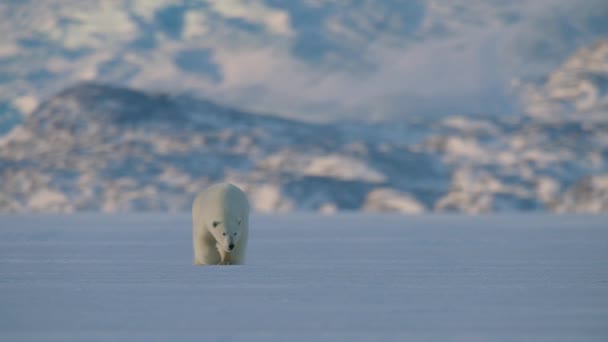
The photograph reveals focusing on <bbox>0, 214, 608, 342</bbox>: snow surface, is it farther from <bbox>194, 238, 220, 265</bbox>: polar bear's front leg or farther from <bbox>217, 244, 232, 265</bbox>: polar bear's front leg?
<bbox>217, 244, 232, 265</bbox>: polar bear's front leg

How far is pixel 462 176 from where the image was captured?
190m

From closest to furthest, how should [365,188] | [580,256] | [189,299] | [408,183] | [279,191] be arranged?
[189,299]
[580,256]
[279,191]
[365,188]
[408,183]

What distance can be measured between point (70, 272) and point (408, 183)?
182348 mm

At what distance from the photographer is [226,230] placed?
17.1 metres

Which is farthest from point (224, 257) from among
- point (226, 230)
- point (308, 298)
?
point (308, 298)

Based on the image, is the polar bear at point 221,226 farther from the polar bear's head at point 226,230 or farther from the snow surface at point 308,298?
the snow surface at point 308,298

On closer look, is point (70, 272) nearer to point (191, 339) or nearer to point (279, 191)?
point (191, 339)

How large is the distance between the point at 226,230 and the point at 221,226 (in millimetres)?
105

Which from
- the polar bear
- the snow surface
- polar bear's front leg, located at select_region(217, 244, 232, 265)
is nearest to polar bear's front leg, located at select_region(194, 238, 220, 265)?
the polar bear

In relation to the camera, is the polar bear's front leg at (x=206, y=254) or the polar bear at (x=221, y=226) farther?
the polar bear's front leg at (x=206, y=254)

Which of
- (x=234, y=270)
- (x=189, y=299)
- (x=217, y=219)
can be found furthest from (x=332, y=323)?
(x=217, y=219)

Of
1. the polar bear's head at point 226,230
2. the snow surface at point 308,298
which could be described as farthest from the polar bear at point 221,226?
the snow surface at point 308,298

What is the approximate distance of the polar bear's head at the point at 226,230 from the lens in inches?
671

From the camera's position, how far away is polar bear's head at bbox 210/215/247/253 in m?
17.0
